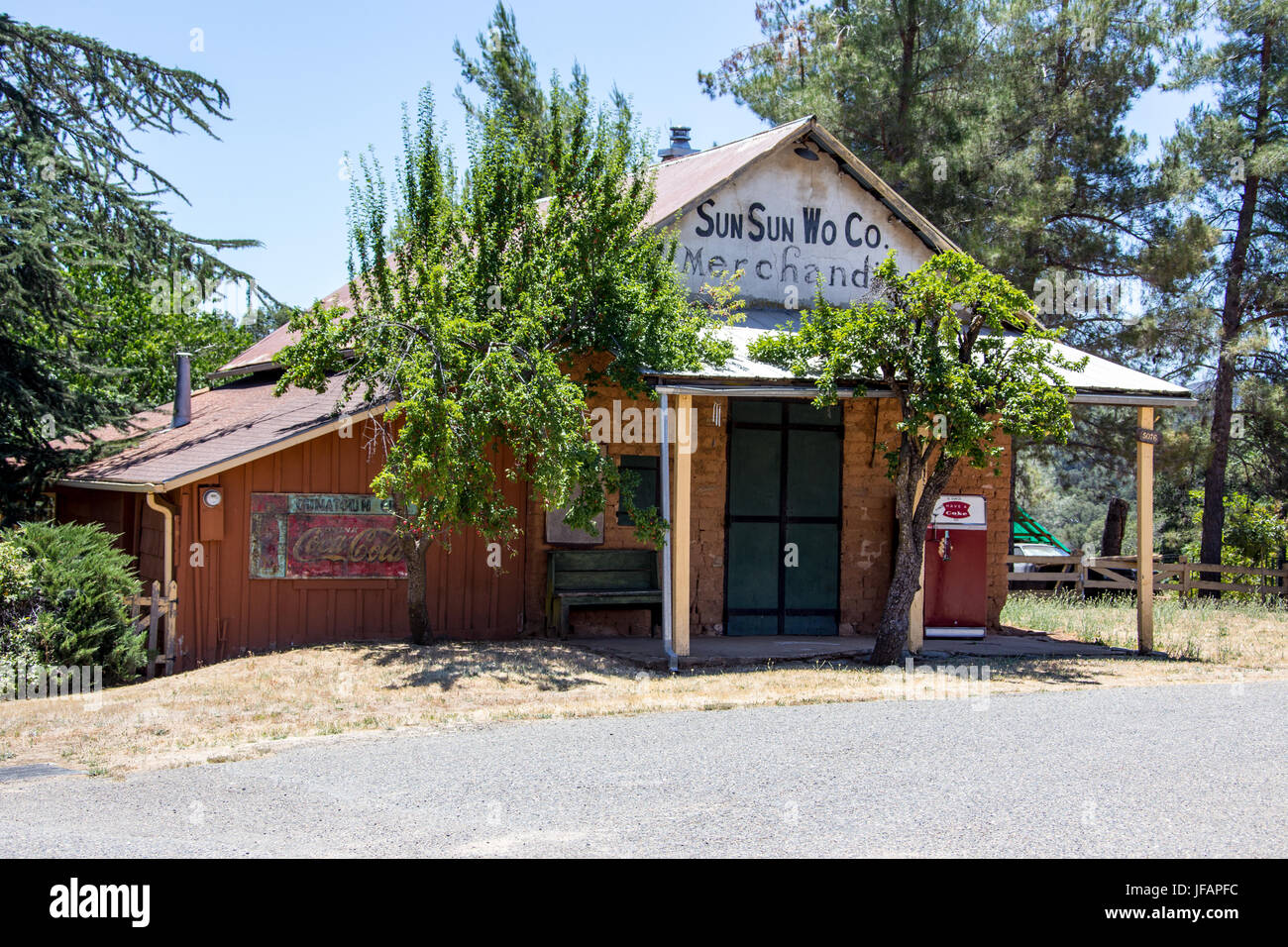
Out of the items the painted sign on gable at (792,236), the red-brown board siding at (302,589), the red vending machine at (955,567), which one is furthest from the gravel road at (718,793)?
the painted sign on gable at (792,236)

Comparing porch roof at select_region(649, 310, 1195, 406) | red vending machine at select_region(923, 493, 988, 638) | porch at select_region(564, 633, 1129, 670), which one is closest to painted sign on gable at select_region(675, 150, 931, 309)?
porch roof at select_region(649, 310, 1195, 406)

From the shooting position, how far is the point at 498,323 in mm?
12039

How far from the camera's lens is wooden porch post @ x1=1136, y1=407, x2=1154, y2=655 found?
1359 cm

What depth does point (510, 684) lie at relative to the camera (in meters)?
10.8

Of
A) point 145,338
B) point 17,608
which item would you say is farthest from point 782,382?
point 145,338

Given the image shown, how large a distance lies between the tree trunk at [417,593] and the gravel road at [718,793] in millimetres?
3811

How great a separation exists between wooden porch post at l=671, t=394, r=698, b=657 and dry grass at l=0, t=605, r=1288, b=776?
561 mm

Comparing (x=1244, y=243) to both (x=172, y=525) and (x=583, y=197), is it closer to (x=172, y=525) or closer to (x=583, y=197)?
(x=583, y=197)

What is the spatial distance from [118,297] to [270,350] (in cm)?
634

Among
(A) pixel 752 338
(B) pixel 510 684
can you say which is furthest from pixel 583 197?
(B) pixel 510 684

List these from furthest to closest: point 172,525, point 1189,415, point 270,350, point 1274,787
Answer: point 1189,415
point 270,350
point 172,525
point 1274,787

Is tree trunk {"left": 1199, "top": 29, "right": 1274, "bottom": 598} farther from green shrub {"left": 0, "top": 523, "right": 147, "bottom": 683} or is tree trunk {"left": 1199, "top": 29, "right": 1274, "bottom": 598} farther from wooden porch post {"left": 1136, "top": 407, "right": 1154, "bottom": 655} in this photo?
green shrub {"left": 0, "top": 523, "right": 147, "bottom": 683}

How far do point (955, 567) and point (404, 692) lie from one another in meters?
7.11

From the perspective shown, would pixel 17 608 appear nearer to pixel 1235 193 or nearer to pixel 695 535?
pixel 695 535
